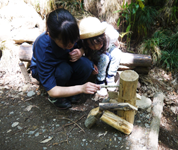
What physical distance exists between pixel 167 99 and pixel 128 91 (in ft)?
4.70

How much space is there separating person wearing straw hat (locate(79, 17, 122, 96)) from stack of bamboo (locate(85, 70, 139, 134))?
609mm

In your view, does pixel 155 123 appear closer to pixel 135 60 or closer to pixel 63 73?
pixel 135 60

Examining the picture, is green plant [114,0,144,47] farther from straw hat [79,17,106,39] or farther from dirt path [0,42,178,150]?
straw hat [79,17,106,39]

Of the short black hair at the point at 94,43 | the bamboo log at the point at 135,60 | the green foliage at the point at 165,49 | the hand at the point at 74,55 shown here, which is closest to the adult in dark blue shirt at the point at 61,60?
the hand at the point at 74,55

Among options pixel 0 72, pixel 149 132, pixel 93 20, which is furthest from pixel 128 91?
pixel 0 72

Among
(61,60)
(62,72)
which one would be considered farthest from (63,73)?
(61,60)

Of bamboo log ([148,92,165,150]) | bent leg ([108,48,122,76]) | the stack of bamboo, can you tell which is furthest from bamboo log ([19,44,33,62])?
bamboo log ([148,92,165,150])

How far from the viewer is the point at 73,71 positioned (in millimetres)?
2088

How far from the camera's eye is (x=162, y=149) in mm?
1903

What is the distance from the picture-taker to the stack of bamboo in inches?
57.7

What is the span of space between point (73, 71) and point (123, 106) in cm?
85

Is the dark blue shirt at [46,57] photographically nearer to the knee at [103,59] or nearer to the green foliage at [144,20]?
the knee at [103,59]

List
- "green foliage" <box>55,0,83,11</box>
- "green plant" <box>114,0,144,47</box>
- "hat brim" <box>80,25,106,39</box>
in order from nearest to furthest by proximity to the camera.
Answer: "hat brim" <box>80,25,106,39</box> < "green plant" <box>114,0,144,47</box> < "green foliage" <box>55,0,83,11</box>

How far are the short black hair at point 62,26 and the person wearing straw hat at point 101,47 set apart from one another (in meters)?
0.40
